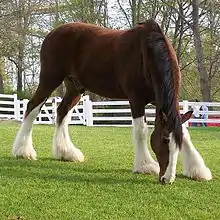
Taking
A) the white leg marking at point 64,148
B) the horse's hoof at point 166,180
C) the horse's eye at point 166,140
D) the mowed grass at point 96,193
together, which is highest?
the horse's eye at point 166,140

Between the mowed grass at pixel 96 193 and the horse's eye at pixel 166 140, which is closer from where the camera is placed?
the mowed grass at pixel 96 193

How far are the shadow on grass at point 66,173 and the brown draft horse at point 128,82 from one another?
0.86ft

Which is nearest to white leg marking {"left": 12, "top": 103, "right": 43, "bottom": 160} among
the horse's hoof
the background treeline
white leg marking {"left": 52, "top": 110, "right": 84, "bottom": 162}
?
white leg marking {"left": 52, "top": 110, "right": 84, "bottom": 162}

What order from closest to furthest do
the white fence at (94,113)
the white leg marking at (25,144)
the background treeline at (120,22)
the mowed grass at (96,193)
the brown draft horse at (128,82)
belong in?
the mowed grass at (96,193)
the brown draft horse at (128,82)
the white leg marking at (25,144)
the white fence at (94,113)
the background treeline at (120,22)

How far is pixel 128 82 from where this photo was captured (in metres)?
5.97

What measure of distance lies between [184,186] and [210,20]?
2331 cm

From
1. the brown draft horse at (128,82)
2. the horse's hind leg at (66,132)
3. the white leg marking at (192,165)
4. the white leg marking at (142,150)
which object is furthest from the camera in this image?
the horse's hind leg at (66,132)

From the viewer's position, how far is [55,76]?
7047 millimetres

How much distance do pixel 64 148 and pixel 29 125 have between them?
0.62 metres

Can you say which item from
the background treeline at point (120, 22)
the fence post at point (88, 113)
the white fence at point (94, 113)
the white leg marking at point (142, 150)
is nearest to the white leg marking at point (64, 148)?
the white leg marking at point (142, 150)

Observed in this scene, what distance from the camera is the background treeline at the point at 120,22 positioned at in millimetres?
26578

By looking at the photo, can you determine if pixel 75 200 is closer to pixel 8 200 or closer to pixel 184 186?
pixel 8 200

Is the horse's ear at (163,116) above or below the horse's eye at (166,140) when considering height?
above

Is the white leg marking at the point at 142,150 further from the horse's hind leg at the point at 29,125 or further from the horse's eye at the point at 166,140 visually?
the horse's hind leg at the point at 29,125
